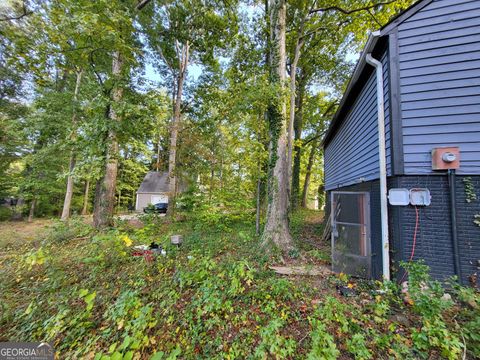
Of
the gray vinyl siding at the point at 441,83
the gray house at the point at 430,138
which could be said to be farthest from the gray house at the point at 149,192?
the gray vinyl siding at the point at 441,83

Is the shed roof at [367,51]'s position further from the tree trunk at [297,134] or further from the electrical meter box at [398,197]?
the tree trunk at [297,134]

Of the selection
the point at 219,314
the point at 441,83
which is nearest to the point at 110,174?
the point at 219,314

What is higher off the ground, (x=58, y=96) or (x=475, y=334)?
(x=58, y=96)

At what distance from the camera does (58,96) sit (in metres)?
8.12

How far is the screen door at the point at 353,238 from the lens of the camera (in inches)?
142

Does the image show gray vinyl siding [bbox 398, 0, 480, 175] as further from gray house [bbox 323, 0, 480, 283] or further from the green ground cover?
the green ground cover

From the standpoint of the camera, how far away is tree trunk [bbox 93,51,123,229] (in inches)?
247

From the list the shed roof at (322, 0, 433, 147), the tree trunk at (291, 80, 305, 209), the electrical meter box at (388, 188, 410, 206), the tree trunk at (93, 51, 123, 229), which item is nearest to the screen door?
the electrical meter box at (388, 188, 410, 206)

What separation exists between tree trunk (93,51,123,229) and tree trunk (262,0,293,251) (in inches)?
210

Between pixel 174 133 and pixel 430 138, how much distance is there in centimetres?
911

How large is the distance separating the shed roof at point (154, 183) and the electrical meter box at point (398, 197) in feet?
65.7

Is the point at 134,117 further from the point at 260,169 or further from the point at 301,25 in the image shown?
the point at 301,25

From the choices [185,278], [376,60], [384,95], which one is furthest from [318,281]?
[376,60]

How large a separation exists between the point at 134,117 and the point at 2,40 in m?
3.47
